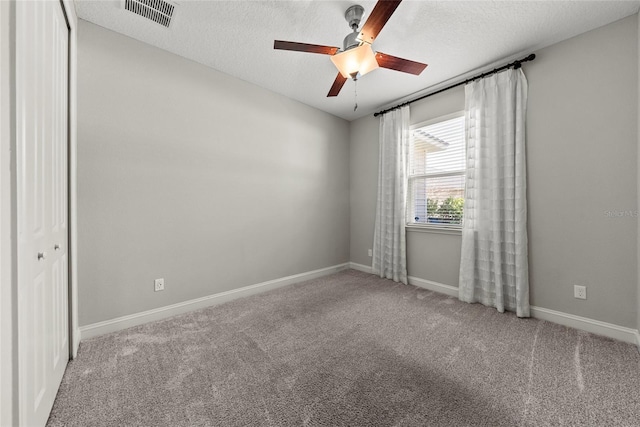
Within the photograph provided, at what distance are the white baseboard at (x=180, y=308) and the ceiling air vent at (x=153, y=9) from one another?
8.30ft

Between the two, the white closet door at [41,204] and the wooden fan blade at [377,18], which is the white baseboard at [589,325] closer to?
the wooden fan blade at [377,18]

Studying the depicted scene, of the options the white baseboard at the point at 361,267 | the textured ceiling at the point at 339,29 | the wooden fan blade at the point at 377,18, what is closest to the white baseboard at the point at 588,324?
the white baseboard at the point at 361,267

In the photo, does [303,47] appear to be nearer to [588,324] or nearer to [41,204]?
[41,204]

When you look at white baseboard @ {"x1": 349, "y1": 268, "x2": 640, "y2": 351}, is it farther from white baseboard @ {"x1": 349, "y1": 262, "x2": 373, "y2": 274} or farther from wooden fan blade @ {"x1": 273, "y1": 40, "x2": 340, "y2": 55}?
wooden fan blade @ {"x1": 273, "y1": 40, "x2": 340, "y2": 55}

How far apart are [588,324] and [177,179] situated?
4.00m

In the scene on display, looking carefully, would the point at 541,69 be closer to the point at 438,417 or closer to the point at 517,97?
the point at 517,97

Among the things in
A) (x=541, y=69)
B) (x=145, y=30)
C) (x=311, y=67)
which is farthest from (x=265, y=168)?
(x=541, y=69)

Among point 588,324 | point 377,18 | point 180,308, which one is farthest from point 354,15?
point 588,324

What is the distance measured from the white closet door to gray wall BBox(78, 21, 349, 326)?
0.43 m

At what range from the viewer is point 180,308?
8.36 feet

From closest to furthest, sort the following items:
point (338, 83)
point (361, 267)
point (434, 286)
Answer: point (338, 83) < point (434, 286) < point (361, 267)

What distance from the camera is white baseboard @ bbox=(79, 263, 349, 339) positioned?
2.12 m

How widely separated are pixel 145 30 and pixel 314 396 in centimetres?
312

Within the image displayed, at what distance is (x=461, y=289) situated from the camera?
114 inches
